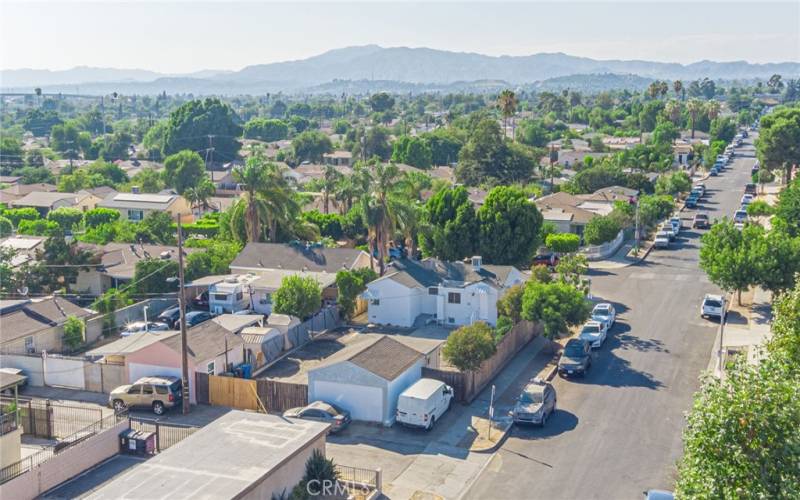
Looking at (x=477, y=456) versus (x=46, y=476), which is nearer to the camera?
(x=46, y=476)

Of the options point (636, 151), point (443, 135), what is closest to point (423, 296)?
point (636, 151)

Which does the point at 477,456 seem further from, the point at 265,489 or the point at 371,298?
the point at 371,298

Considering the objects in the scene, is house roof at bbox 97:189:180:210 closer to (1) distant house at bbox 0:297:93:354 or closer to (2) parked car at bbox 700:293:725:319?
(1) distant house at bbox 0:297:93:354

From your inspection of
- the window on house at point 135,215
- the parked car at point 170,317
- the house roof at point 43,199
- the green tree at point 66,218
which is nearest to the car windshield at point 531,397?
the parked car at point 170,317

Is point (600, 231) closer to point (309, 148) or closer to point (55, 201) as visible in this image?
point (55, 201)

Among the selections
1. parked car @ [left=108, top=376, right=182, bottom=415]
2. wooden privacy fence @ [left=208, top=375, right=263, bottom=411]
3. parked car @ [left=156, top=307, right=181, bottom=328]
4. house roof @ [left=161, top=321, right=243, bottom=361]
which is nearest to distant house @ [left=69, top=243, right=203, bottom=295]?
parked car @ [left=156, top=307, right=181, bottom=328]

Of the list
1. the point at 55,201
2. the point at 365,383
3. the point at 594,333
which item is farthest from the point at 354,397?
the point at 55,201

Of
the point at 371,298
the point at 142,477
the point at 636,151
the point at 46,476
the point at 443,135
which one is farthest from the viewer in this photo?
the point at 443,135

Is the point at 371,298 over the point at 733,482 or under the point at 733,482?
under
